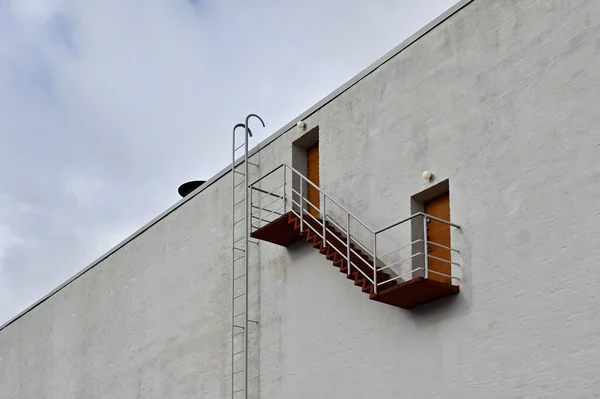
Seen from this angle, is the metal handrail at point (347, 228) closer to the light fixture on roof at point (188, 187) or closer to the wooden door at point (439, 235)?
the wooden door at point (439, 235)

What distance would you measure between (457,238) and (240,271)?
6.80 meters

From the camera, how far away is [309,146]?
22.1 meters

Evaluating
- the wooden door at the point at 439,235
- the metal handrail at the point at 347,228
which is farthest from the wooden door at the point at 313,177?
the wooden door at the point at 439,235

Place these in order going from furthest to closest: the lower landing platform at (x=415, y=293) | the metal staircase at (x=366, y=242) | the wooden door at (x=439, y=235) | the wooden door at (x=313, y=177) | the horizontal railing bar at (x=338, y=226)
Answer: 1. the wooden door at (x=313, y=177)
2. the horizontal railing bar at (x=338, y=226)
3. the wooden door at (x=439, y=235)
4. the metal staircase at (x=366, y=242)
5. the lower landing platform at (x=415, y=293)

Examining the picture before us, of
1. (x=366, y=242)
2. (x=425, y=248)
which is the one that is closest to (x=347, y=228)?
(x=366, y=242)

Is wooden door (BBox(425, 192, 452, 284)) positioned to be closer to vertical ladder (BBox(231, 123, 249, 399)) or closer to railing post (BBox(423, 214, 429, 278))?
railing post (BBox(423, 214, 429, 278))

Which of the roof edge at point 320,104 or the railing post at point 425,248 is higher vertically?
the roof edge at point 320,104

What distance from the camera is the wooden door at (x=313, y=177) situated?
21.3 metres

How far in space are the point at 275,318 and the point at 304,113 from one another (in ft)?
14.3

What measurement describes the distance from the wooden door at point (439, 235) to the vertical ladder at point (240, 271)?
204 inches

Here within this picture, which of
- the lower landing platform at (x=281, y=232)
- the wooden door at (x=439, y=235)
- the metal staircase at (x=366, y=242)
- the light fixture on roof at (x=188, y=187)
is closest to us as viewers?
the metal staircase at (x=366, y=242)

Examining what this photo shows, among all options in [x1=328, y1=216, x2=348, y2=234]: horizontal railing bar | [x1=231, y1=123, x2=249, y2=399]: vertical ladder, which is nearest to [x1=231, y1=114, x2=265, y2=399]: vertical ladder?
[x1=231, y1=123, x2=249, y2=399]: vertical ladder

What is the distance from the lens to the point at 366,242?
19.2 m

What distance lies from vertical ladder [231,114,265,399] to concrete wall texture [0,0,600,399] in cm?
32
